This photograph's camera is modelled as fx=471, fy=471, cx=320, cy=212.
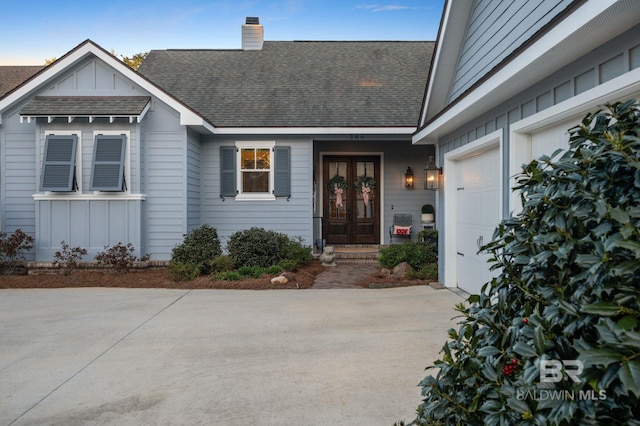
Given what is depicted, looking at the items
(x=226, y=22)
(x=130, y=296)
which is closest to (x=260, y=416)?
(x=130, y=296)

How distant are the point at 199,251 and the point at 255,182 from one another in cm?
286

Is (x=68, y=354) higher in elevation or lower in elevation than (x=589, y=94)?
lower

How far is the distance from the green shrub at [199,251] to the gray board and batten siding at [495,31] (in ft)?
17.0

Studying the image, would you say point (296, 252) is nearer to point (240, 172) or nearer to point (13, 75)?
point (240, 172)

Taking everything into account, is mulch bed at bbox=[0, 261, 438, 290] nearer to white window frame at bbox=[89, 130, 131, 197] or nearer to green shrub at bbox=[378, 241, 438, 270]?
green shrub at bbox=[378, 241, 438, 270]

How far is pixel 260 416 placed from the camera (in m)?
3.01

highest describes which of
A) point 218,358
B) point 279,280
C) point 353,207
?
point 353,207

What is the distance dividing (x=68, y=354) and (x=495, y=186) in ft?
16.4

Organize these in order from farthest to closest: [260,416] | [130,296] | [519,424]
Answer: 1. [130,296]
2. [260,416]
3. [519,424]

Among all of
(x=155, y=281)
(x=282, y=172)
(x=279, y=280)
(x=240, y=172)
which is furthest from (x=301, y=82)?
(x=155, y=281)

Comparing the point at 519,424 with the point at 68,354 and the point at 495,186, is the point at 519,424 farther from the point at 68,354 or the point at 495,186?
the point at 495,186

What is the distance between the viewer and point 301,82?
12.6m

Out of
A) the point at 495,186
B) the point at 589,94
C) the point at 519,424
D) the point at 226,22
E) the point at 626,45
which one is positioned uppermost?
the point at 226,22

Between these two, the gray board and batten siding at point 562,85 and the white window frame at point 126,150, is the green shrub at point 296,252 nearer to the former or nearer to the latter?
the white window frame at point 126,150
